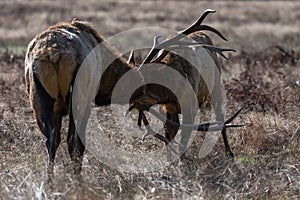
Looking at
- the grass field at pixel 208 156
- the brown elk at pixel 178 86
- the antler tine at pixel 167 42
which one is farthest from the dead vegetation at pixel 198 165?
the antler tine at pixel 167 42

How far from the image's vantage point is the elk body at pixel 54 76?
24.7ft

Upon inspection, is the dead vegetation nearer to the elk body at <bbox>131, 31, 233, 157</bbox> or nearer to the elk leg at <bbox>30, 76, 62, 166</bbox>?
the elk leg at <bbox>30, 76, 62, 166</bbox>

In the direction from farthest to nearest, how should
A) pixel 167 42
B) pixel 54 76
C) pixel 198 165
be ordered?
pixel 167 42, pixel 198 165, pixel 54 76

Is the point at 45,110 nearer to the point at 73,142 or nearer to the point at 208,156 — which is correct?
the point at 73,142

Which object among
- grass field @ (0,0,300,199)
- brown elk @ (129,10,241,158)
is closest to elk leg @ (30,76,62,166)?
grass field @ (0,0,300,199)

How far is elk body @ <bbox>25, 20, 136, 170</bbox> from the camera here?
24.7ft

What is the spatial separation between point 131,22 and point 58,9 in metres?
4.97

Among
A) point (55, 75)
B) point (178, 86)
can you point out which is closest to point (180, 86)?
point (178, 86)

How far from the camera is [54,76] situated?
24.7 feet

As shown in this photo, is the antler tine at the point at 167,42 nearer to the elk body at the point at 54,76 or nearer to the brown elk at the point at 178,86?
the brown elk at the point at 178,86

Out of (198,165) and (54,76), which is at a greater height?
(54,76)

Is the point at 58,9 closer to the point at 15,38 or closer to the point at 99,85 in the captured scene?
the point at 15,38

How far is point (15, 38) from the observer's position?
80.3 ft

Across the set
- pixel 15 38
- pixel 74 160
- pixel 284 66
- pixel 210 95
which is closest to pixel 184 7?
Answer: pixel 15 38
